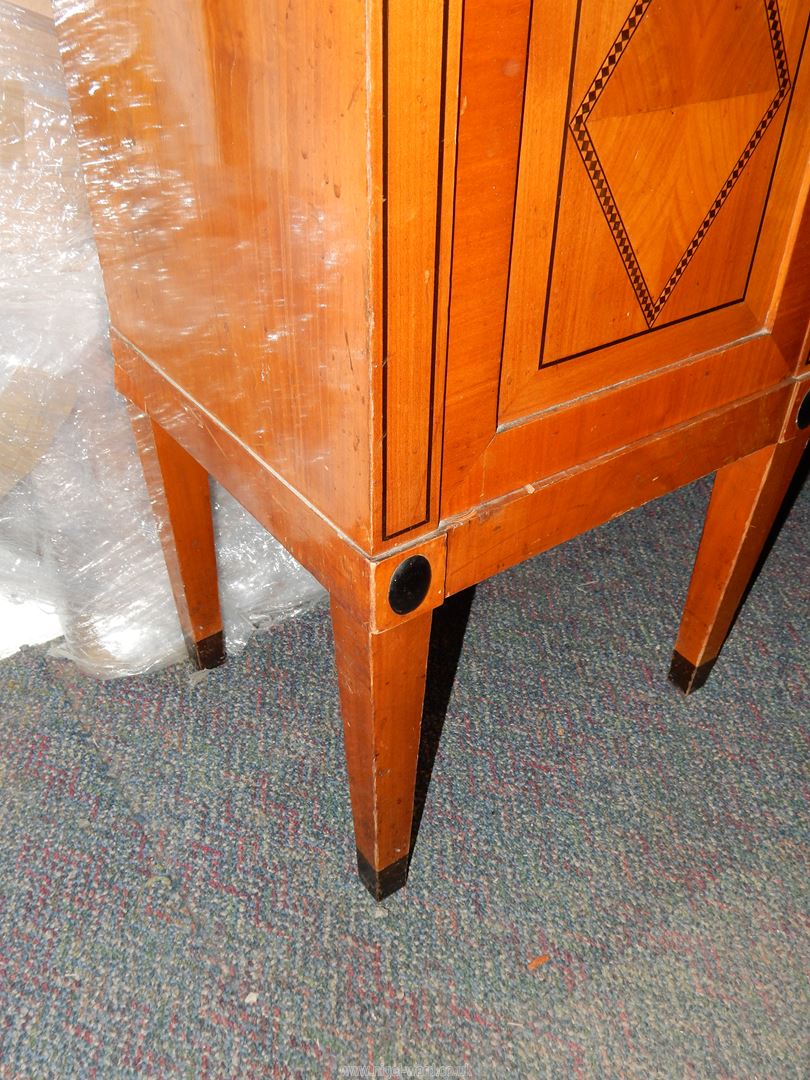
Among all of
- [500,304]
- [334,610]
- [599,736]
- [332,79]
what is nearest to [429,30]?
[332,79]

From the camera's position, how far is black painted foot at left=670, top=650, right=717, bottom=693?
1132 mm

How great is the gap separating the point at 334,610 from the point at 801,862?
59 cm

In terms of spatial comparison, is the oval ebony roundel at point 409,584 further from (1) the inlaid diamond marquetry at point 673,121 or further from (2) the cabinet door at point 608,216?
(1) the inlaid diamond marquetry at point 673,121

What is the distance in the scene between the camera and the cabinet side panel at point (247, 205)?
1.67 feet

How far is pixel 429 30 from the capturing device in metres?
0.46

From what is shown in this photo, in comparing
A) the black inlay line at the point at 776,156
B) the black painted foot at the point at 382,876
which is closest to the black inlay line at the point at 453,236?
the black inlay line at the point at 776,156

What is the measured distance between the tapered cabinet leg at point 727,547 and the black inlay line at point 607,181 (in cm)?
25

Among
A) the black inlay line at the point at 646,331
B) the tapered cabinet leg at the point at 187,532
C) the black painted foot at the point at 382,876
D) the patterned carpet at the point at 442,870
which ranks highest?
the black inlay line at the point at 646,331

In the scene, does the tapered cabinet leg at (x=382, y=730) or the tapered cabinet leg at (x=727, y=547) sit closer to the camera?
the tapered cabinet leg at (x=382, y=730)

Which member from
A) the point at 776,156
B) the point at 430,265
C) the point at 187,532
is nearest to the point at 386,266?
the point at 430,265

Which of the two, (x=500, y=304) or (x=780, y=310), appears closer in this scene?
(x=500, y=304)

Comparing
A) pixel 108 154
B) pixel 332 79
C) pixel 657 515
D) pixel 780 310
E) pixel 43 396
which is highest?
pixel 332 79

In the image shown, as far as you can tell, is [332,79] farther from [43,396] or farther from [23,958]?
[23,958]

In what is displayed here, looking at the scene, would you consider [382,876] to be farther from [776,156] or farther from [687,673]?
[776,156]
